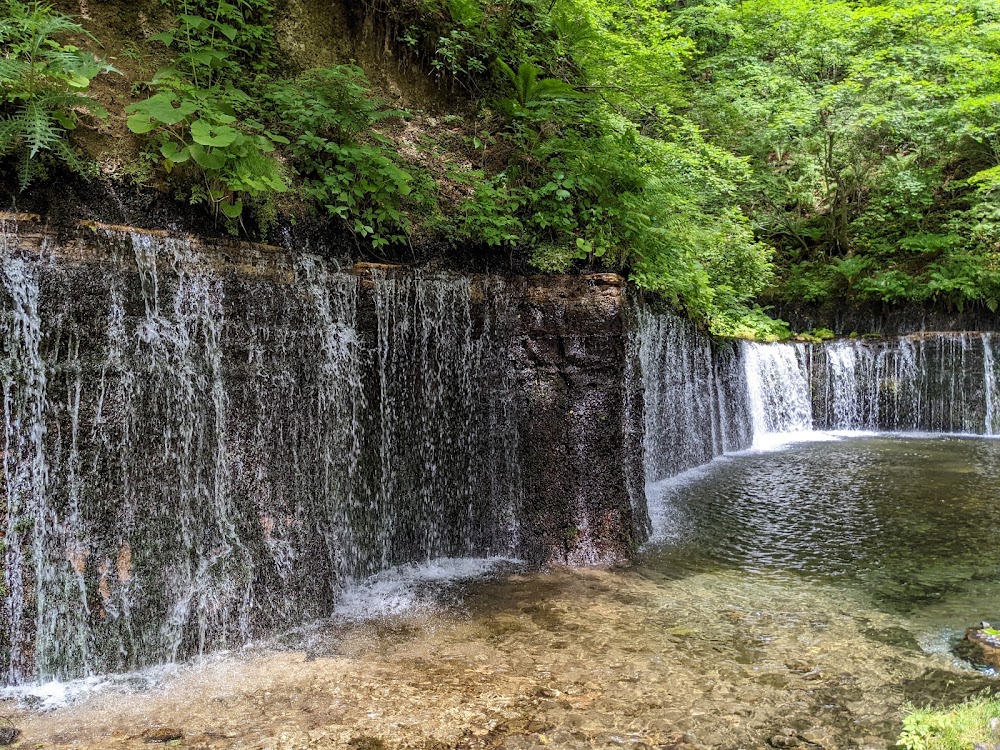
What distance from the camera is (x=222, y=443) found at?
4535mm

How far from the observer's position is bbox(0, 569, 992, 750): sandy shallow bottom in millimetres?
3309

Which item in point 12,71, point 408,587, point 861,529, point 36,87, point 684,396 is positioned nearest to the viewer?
point 12,71

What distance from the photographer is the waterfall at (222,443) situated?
3.83m

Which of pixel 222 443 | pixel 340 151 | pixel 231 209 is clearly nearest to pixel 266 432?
pixel 222 443

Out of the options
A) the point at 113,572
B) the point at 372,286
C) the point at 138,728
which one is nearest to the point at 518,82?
the point at 372,286

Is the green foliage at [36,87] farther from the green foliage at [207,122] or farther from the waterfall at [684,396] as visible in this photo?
the waterfall at [684,396]

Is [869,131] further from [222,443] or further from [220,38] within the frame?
[222,443]

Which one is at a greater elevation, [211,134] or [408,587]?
[211,134]

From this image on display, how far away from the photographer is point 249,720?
344 cm

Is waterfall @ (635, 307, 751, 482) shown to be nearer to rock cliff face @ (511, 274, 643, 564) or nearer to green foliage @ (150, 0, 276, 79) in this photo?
rock cliff face @ (511, 274, 643, 564)

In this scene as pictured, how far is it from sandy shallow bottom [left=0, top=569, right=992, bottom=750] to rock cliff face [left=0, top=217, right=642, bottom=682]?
52 centimetres

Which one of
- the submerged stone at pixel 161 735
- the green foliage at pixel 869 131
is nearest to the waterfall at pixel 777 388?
the green foliage at pixel 869 131

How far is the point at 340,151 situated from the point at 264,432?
2.31m

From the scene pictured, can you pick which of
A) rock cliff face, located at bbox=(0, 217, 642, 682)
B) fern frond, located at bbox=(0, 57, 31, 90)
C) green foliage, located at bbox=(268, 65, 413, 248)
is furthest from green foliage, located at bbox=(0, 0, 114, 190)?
green foliage, located at bbox=(268, 65, 413, 248)
